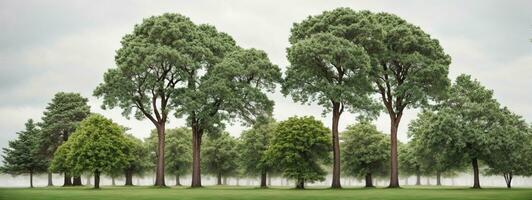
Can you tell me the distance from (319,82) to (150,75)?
18191 mm

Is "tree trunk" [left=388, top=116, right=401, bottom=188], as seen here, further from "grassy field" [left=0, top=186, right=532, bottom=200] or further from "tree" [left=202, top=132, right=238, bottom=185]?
"tree" [left=202, top=132, right=238, bottom=185]

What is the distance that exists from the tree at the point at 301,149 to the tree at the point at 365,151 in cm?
1945

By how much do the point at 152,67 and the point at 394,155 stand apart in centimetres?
2749

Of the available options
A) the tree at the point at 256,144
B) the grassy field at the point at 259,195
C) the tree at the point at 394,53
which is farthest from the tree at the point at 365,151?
the grassy field at the point at 259,195

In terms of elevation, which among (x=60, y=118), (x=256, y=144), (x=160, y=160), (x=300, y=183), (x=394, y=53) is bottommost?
(x=300, y=183)

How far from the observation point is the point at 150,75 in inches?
2368

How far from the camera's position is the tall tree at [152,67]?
58969mm

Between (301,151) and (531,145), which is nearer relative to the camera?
(301,151)

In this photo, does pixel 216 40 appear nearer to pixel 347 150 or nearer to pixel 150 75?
pixel 150 75

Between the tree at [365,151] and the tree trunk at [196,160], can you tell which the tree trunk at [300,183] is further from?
the tree at [365,151]

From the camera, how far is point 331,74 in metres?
57.8

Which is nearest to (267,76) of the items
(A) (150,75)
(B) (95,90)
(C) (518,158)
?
(A) (150,75)

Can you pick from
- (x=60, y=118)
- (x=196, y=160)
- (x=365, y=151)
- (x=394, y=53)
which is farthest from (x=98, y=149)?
(x=365, y=151)

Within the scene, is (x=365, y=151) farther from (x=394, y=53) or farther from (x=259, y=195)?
(x=259, y=195)
